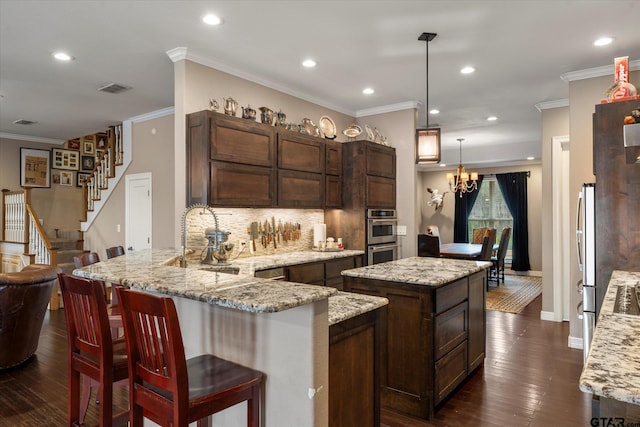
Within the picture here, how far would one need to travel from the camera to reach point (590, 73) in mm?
4191

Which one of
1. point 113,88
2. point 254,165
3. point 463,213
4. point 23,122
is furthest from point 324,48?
point 463,213

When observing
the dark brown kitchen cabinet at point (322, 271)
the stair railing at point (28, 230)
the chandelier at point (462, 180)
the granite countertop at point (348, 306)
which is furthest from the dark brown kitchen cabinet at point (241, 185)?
the chandelier at point (462, 180)

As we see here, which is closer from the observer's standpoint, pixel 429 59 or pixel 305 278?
pixel 429 59

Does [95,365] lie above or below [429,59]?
below

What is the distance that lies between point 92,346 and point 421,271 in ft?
7.09

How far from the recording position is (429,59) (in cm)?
392

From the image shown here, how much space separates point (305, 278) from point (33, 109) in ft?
15.3

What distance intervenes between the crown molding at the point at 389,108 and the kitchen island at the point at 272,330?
13.1 feet

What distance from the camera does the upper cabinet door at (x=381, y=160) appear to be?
5160 mm

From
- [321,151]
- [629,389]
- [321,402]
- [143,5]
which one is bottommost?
[321,402]

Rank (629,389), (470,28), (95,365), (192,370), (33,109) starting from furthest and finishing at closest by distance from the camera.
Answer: (33,109), (470,28), (95,365), (192,370), (629,389)

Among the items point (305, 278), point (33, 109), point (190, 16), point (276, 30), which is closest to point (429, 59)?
point (276, 30)

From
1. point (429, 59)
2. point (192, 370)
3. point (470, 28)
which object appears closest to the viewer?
point (192, 370)

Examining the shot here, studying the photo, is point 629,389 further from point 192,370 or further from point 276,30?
point 276,30
